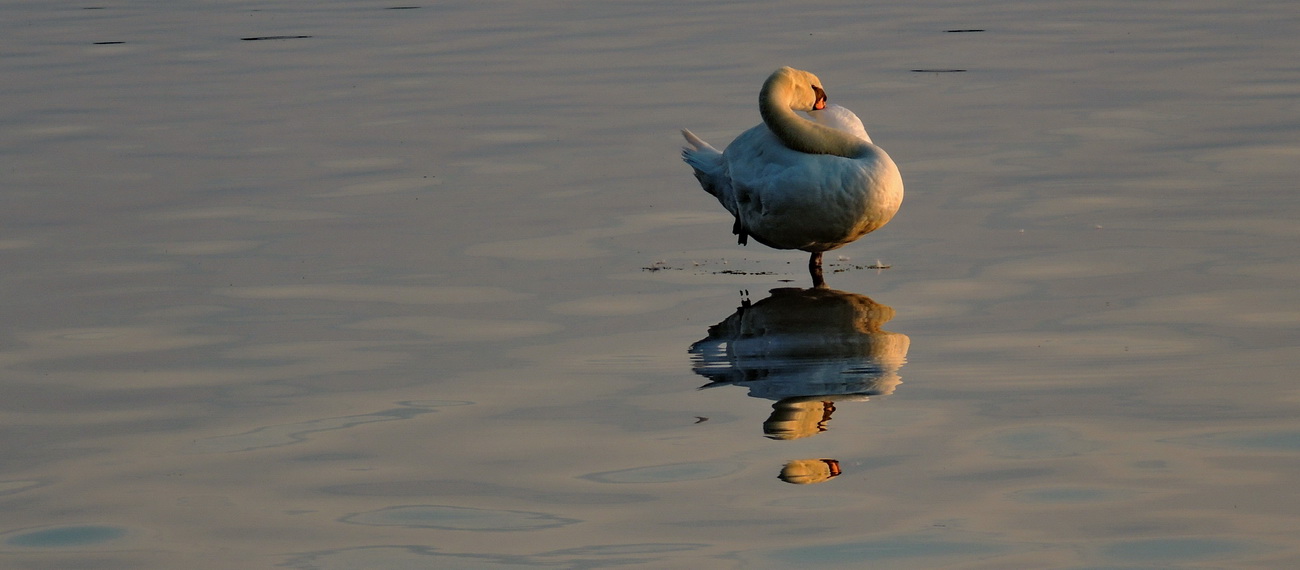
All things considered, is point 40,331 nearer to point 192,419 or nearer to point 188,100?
point 192,419

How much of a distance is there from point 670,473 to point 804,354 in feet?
4.92

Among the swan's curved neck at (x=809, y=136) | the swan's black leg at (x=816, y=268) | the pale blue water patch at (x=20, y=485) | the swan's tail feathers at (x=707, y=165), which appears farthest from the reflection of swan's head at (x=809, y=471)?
the swan's tail feathers at (x=707, y=165)

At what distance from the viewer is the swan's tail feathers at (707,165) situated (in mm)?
9555

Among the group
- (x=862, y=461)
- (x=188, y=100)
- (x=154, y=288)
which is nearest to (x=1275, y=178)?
(x=862, y=461)

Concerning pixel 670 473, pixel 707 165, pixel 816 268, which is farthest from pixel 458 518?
pixel 707 165

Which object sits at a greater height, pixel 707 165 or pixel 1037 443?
pixel 707 165

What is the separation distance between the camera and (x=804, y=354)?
24.3 ft

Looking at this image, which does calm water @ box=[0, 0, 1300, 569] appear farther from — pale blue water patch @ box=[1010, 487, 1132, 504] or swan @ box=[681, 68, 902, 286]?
swan @ box=[681, 68, 902, 286]

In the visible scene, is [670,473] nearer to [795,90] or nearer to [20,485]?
[20,485]

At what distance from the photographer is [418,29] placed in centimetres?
2014

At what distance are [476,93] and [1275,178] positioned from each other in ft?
22.6

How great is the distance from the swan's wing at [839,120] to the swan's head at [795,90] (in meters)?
0.08

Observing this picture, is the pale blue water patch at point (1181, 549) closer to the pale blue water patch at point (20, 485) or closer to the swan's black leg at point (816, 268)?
the pale blue water patch at point (20, 485)

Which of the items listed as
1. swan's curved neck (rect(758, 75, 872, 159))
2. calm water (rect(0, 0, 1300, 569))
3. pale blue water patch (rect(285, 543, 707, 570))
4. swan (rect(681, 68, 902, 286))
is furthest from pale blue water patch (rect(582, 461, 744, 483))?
swan's curved neck (rect(758, 75, 872, 159))
